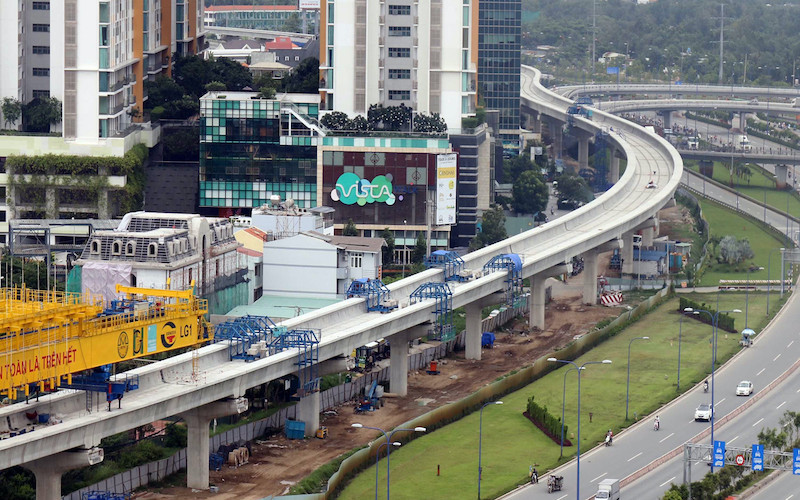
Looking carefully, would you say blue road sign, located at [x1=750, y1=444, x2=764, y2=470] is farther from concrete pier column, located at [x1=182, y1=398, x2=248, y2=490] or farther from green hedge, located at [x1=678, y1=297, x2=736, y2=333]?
green hedge, located at [x1=678, y1=297, x2=736, y2=333]

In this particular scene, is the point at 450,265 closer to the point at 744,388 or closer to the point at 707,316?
the point at 744,388

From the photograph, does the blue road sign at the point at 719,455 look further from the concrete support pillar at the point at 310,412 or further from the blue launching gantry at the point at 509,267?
the blue launching gantry at the point at 509,267

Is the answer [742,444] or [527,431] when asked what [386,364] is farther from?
[742,444]

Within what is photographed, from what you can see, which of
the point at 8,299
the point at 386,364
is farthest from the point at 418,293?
the point at 8,299

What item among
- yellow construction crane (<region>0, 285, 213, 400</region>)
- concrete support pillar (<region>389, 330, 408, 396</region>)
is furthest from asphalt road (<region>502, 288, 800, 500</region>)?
yellow construction crane (<region>0, 285, 213, 400</region>)

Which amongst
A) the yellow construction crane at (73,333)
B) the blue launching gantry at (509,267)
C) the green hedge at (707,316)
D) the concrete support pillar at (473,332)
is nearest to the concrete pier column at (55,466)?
the yellow construction crane at (73,333)

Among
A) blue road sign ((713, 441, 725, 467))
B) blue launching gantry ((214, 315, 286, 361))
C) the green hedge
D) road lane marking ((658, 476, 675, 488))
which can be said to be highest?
blue launching gantry ((214, 315, 286, 361))
